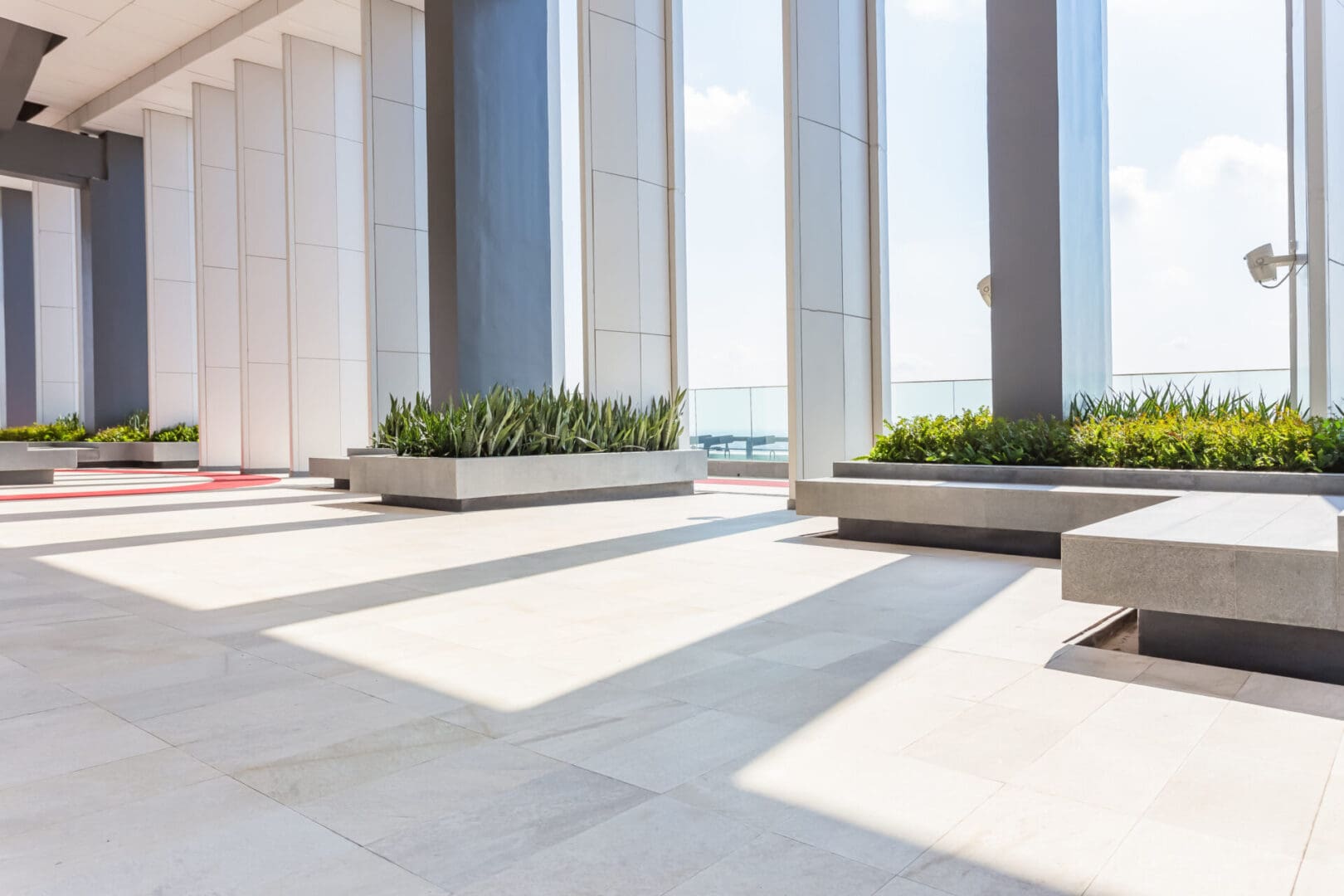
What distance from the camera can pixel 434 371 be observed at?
11148 millimetres

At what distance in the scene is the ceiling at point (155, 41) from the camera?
14.9 meters

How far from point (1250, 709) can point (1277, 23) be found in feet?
36.5

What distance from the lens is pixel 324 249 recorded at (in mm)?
16141

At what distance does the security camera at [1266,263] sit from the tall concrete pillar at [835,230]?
3.65 m

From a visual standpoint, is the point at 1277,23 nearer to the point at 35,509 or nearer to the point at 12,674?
the point at 12,674

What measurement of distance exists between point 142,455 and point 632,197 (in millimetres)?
12947

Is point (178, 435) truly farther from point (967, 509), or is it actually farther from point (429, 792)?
point (429, 792)

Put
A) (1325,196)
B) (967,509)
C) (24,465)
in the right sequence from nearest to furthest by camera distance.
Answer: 1. (967,509)
2. (1325,196)
3. (24,465)

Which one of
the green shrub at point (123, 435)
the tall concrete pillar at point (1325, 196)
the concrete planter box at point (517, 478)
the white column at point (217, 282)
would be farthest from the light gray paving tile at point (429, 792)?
the green shrub at point (123, 435)

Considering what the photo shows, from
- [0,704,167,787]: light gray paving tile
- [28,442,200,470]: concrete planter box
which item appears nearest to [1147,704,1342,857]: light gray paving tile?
[0,704,167,787]: light gray paving tile

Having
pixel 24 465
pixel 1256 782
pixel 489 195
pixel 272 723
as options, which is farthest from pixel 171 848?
pixel 24 465

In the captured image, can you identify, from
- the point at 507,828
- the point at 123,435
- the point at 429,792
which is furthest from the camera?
the point at 123,435

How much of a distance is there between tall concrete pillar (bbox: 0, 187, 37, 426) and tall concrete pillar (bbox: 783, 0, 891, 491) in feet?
79.6

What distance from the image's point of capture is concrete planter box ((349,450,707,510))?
932cm
